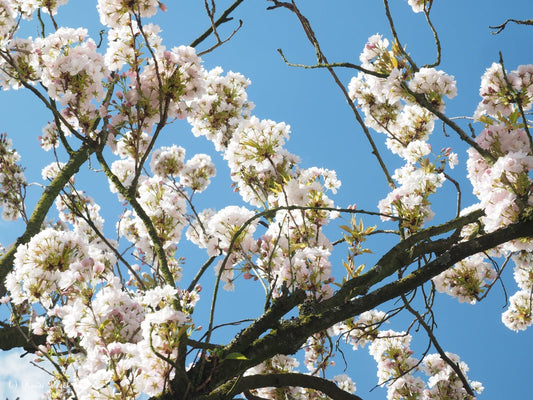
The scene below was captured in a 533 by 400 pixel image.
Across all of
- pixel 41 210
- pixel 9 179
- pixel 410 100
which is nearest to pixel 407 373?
pixel 410 100

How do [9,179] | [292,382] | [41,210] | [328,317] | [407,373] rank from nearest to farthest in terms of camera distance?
[328,317] → [292,382] → [41,210] → [407,373] → [9,179]

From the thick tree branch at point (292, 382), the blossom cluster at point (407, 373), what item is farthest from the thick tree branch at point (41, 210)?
the blossom cluster at point (407, 373)

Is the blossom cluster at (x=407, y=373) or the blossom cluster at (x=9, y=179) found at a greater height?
the blossom cluster at (x=9, y=179)

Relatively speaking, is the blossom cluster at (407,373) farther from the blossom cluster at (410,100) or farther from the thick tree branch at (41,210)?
the thick tree branch at (41,210)

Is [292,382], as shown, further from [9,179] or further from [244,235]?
[9,179]

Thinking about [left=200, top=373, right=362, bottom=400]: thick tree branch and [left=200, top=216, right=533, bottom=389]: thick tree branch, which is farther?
[left=200, top=373, right=362, bottom=400]: thick tree branch

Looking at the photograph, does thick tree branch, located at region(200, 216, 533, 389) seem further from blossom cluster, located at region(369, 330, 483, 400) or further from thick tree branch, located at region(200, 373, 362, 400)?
blossom cluster, located at region(369, 330, 483, 400)

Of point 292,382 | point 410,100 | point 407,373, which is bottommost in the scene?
point 292,382

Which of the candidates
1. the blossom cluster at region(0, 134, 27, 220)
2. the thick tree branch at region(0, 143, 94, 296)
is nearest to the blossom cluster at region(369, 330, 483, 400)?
the thick tree branch at region(0, 143, 94, 296)

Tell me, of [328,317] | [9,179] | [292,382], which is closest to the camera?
[328,317]

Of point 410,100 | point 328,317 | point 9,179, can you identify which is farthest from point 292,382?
point 9,179

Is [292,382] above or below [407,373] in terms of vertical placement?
below

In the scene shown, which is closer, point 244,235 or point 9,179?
point 244,235

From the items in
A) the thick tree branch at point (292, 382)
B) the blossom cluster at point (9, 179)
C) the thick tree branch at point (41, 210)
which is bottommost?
the thick tree branch at point (292, 382)
